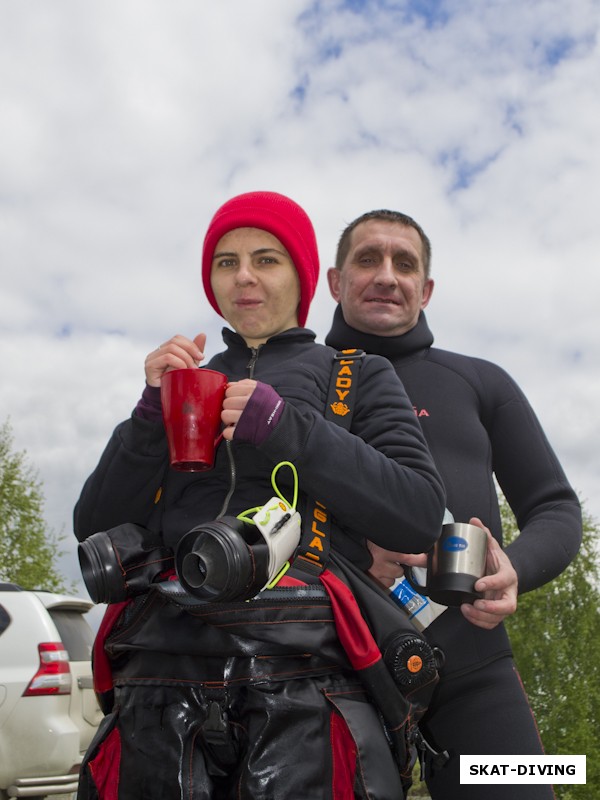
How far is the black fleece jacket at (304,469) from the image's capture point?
2055 millimetres

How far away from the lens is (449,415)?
333 centimetres

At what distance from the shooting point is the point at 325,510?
85.7 inches

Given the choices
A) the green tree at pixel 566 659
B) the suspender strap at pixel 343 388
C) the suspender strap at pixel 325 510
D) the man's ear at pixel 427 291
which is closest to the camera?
the suspender strap at pixel 325 510

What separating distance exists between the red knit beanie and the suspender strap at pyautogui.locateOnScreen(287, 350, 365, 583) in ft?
1.03

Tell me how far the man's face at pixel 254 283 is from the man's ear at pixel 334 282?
1.38 m

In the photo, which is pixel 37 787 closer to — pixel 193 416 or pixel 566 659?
pixel 193 416

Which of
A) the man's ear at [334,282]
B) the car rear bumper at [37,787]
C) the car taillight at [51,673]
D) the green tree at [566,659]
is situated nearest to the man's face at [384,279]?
the man's ear at [334,282]

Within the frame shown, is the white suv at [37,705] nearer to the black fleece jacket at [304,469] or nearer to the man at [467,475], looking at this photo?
the man at [467,475]

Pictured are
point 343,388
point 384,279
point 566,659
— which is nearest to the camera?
point 343,388

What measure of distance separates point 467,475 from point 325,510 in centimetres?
116

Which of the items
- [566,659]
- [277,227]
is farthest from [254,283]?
[566,659]

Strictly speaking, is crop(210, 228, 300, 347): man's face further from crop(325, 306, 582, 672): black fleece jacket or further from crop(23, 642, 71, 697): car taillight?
crop(23, 642, 71, 697): car taillight

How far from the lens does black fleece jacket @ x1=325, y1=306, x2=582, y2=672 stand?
9.82 feet

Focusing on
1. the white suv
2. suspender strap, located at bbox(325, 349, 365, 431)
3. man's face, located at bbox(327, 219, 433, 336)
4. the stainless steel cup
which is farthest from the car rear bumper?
suspender strap, located at bbox(325, 349, 365, 431)
